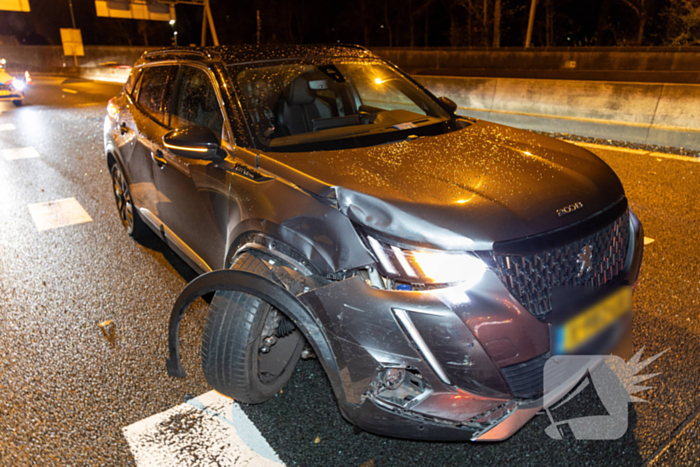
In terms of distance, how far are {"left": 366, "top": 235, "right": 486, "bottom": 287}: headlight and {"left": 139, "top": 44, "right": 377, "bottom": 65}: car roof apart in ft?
6.47

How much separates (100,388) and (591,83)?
370 inches

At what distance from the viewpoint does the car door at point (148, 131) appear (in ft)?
12.8

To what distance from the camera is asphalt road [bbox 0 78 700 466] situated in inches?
99.1

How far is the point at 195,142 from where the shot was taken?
2883 mm

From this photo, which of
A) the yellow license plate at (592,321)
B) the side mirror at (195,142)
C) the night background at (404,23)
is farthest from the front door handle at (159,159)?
the night background at (404,23)

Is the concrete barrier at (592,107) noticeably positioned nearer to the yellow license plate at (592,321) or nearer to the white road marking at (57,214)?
the yellow license plate at (592,321)

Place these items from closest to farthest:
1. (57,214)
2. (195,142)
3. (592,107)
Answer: (195,142) → (57,214) → (592,107)

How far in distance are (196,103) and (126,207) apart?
226 centimetres

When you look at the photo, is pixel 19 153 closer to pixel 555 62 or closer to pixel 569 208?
pixel 569 208

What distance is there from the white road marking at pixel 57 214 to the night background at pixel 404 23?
117ft

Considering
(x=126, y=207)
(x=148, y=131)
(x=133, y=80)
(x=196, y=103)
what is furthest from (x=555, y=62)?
(x=196, y=103)

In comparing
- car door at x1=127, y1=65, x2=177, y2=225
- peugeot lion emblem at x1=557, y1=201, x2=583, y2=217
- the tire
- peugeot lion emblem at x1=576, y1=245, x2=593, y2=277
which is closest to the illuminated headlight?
the tire

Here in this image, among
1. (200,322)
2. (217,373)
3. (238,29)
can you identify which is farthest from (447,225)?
(238,29)

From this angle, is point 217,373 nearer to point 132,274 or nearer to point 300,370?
point 300,370
